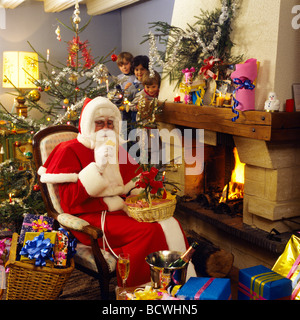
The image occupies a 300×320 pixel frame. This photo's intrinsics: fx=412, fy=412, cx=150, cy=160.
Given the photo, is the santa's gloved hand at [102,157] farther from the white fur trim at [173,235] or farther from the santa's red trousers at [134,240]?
the white fur trim at [173,235]

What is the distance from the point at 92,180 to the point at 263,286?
1191 millimetres

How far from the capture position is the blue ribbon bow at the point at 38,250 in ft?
6.77

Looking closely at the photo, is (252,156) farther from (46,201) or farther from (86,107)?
(46,201)

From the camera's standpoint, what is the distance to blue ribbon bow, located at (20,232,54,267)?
81.2 inches

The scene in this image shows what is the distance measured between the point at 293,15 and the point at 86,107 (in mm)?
1415

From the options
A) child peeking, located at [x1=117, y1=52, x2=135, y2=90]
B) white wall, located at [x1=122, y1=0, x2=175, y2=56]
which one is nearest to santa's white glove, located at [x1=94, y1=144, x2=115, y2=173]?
child peeking, located at [x1=117, y1=52, x2=135, y2=90]

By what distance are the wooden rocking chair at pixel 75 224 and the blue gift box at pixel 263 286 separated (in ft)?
2.59

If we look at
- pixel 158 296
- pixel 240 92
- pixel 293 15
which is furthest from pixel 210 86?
pixel 158 296

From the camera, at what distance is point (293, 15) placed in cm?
256

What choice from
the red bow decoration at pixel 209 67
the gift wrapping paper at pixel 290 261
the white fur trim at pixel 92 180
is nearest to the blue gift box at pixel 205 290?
the gift wrapping paper at pixel 290 261

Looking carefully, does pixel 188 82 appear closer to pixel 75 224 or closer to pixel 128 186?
pixel 128 186

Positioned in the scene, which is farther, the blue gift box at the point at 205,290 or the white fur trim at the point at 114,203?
the white fur trim at the point at 114,203

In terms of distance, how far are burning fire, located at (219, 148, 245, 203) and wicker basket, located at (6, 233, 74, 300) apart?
1634mm
